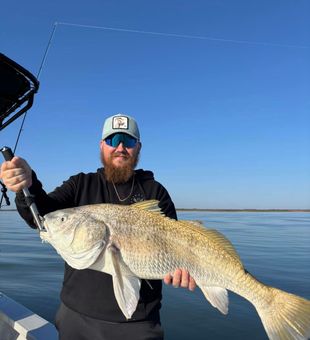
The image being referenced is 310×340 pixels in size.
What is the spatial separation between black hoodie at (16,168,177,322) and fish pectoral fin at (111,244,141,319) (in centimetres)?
34

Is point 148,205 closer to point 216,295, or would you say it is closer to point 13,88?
point 216,295

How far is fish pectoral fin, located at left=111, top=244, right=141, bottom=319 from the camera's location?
3.19 meters

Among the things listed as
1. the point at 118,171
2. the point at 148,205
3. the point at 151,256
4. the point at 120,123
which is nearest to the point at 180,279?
the point at 151,256

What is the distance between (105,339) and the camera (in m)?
3.53

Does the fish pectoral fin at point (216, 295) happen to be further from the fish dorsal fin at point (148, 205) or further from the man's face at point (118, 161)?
the man's face at point (118, 161)

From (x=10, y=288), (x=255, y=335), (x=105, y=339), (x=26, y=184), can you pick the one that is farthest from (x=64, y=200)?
(x=10, y=288)

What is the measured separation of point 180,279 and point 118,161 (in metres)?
1.57

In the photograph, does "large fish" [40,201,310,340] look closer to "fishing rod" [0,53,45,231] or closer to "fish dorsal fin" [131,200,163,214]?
"fish dorsal fin" [131,200,163,214]

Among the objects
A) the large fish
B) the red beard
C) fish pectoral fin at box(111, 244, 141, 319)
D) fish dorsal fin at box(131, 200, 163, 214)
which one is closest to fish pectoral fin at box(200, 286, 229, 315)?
the large fish

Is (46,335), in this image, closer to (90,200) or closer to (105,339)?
(105,339)

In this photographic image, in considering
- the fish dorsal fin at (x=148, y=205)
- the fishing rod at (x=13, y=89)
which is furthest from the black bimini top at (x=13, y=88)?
the fish dorsal fin at (x=148, y=205)

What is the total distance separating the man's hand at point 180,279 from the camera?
3328 mm

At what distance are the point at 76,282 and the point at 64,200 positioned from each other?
35.5 inches

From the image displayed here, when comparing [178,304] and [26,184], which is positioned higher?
[26,184]
